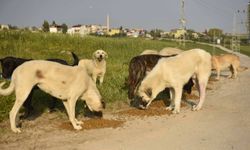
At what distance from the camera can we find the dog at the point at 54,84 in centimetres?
902

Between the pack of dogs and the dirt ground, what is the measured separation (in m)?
0.39

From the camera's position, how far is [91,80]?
10094 mm

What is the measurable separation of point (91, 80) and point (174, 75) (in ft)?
9.33

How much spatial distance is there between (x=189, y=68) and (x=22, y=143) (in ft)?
19.3

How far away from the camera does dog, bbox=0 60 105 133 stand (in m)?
9.02

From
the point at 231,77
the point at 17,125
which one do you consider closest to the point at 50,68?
the point at 17,125

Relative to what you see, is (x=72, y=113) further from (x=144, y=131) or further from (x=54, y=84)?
(x=144, y=131)

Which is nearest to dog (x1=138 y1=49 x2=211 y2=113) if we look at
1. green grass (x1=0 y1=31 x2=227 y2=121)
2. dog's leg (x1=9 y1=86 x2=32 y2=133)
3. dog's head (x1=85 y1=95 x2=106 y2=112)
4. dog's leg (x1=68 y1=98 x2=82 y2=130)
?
dog's head (x1=85 y1=95 x2=106 y2=112)

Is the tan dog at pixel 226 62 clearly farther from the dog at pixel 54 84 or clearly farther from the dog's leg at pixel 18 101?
the dog's leg at pixel 18 101

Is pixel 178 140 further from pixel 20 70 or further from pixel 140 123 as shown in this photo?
pixel 20 70

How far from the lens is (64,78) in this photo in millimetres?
9422

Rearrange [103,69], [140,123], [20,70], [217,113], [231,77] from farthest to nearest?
[231,77] → [103,69] → [217,113] → [140,123] → [20,70]

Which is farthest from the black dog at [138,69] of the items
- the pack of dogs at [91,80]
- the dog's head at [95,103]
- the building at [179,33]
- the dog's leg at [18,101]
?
the building at [179,33]

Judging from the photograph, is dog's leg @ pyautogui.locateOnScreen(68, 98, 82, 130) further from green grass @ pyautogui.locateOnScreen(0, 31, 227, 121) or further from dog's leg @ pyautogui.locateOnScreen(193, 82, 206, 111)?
green grass @ pyautogui.locateOnScreen(0, 31, 227, 121)
